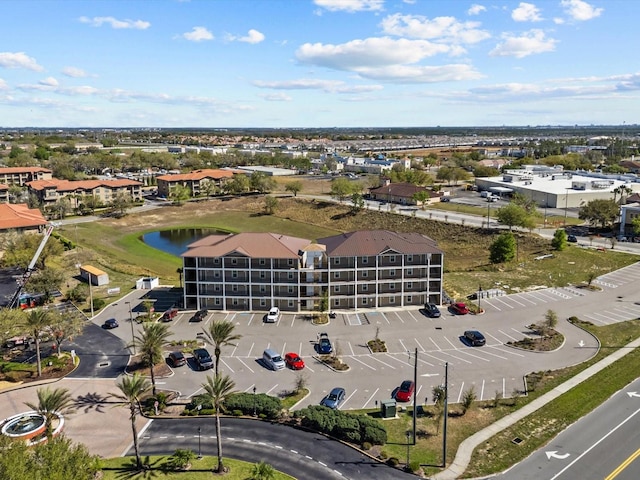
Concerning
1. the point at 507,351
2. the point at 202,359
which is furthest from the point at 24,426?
the point at 507,351

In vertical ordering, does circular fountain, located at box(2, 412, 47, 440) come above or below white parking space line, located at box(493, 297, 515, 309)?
below

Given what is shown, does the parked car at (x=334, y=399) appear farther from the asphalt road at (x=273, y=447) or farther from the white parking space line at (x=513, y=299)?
the white parking space line at (x=513, y=299)

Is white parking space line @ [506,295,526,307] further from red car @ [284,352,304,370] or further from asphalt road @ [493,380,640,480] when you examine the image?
red car @ [284,352,304,370]

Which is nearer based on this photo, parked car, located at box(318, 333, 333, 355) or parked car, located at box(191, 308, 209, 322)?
parked car, located at box(318, 333, 333, 355)

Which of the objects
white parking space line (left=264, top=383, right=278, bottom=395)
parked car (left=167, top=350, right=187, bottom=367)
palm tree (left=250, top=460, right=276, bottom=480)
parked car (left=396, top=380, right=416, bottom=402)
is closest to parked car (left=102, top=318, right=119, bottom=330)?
parked car (left=167, top=350, right=187, bottom=367)

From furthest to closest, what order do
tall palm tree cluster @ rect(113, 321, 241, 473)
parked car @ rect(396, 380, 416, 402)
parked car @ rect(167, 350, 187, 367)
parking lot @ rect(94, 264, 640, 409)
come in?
1. parked car @ rect(167, 350, 187, 367)
2. parking lot @ rect(94, 264, 640, 409)
3. parked car @ rect(396, 380, 416, 402)
4. tall palm tree cluster @ rect(113, 321, 241, 473)

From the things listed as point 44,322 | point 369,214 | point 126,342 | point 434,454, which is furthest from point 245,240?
point 369,214

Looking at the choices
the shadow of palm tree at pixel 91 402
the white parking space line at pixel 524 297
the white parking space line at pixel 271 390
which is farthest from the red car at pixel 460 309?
the shadow of palm tree at pixel 91 402

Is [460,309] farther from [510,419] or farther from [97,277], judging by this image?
[97,277]
